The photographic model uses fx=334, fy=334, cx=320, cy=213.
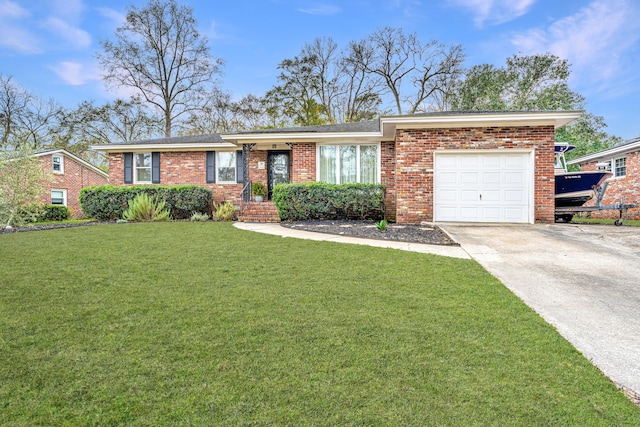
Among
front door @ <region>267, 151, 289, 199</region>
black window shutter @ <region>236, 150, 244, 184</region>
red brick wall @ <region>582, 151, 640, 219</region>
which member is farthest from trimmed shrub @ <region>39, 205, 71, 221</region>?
red brick wall @ <region>582, 151, 640, 219</region>

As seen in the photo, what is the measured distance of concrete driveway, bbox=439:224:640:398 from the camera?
2.49 meters

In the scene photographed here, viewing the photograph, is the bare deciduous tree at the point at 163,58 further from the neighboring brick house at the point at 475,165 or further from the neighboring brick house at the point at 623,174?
the neighboring brick house at the point at 623,174

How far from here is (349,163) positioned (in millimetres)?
12641

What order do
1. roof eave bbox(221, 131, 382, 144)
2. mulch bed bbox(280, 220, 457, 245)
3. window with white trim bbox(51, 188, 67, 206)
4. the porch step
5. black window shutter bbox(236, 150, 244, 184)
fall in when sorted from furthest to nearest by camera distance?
window with white trim bbox(51, 188, 67, 206)
black window shutter bbox(236, 150, 244, 184)
roof eave bbox(221, 131, 382, 144)
the porch step
mulch bed bbox(280, 220, 457, 245)

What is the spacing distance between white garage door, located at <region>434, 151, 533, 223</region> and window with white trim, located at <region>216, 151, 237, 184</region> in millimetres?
8495

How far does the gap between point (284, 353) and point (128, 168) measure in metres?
15.4

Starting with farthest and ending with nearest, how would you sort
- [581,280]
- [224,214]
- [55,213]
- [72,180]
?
[72,180] → [55,213] → [224,214] → [581,280]

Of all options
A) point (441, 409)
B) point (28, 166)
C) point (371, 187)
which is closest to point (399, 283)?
point (441, 409)

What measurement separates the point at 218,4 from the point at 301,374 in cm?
1962

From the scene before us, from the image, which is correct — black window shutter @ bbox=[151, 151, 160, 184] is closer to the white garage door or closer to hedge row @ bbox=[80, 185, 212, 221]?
hedge row @ bbox=[80, 185, 212, 221]

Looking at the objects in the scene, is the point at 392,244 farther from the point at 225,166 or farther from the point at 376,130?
the point at 225,166

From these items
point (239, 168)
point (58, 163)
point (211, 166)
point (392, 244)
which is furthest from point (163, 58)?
point (392, 244)

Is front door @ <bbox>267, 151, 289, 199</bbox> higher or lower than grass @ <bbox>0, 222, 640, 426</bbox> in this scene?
higher

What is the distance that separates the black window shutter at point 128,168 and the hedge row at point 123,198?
2.25 meters
